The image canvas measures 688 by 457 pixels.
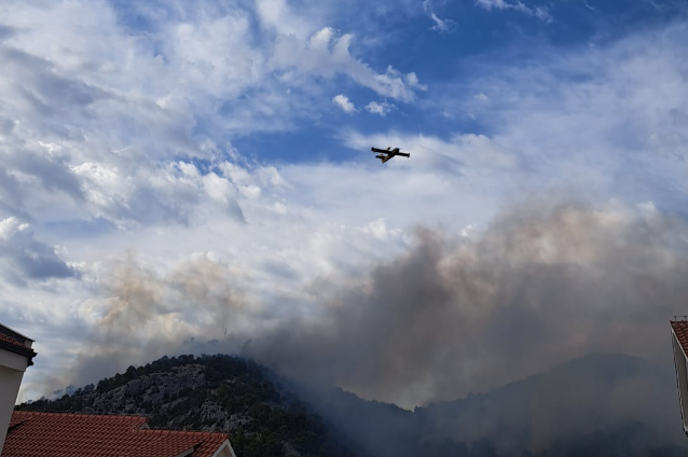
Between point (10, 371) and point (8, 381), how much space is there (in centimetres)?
26

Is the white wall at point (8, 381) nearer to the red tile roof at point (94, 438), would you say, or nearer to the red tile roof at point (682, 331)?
the red tile roof at point (94, 438)

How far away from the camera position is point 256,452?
150m

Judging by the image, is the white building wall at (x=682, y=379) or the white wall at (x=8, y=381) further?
the white building wall at (x=682, y=379)

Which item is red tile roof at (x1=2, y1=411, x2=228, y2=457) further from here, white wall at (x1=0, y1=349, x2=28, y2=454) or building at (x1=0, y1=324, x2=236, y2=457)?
white wall at (x1=0, y1=349, x2=28, y2=454)

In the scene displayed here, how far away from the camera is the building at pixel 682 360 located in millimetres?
23312

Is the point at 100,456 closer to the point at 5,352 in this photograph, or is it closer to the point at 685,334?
the point at 5,352

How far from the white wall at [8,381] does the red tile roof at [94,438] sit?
786 cm

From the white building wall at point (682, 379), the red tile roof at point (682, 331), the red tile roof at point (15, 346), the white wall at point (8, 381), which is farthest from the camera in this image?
the white building wall at point (682, 379)

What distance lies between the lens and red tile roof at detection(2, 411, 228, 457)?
22.3 metres

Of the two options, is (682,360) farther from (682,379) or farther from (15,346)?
(15,346)

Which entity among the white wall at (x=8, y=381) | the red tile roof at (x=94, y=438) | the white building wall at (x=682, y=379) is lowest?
the red tile roof at (x=94, y=438)

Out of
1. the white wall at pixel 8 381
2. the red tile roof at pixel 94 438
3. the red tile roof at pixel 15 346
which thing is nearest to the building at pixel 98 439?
the red tile roof at pixel 94 438

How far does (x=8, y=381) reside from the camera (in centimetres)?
1491

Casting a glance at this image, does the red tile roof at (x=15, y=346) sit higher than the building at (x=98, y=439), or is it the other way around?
the red tile roof at (x=15, y=346)
